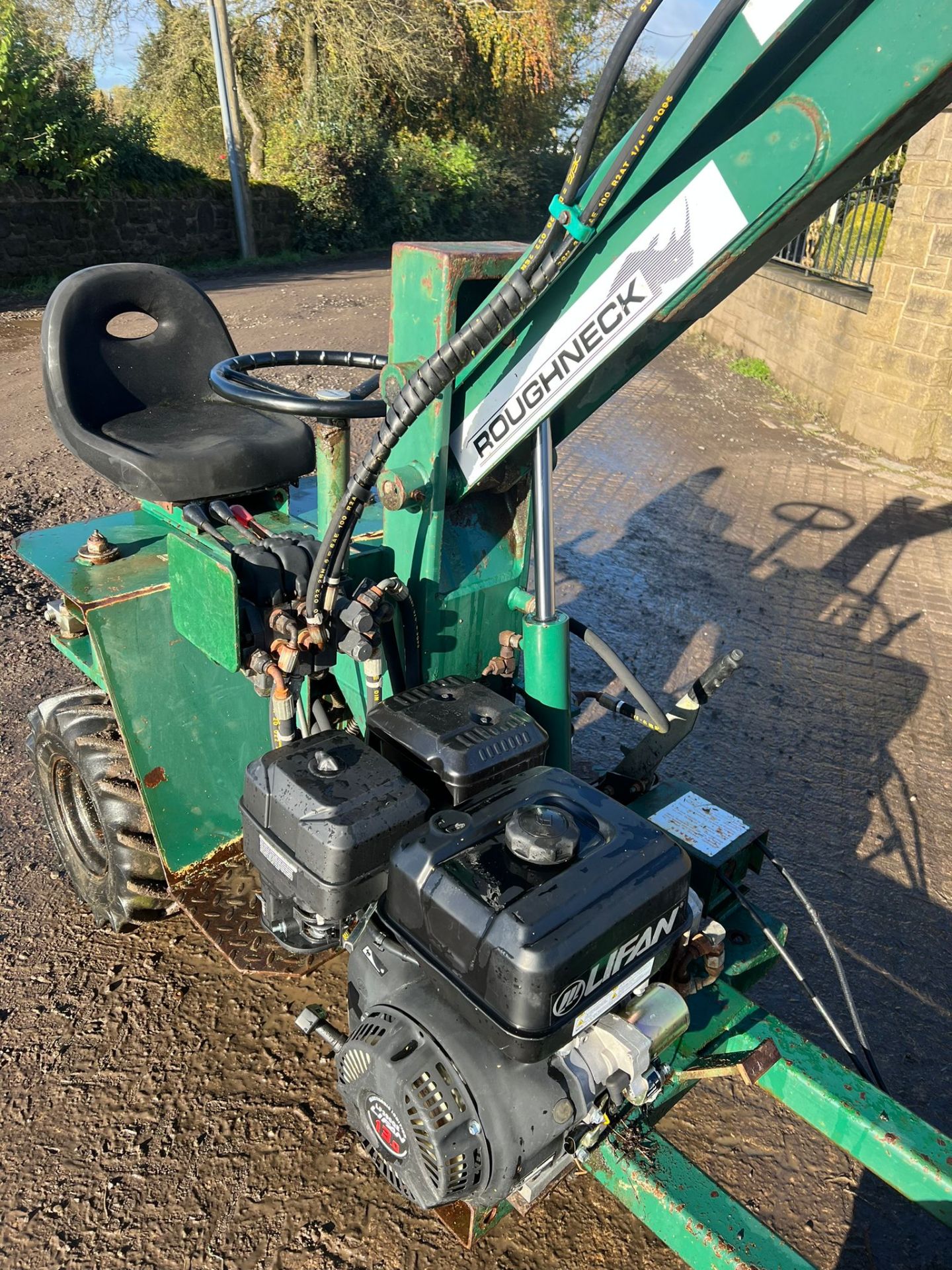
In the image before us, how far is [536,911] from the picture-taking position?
131 centimetres

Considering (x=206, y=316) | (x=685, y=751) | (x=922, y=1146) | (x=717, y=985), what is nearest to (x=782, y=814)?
(x=685, y=751)

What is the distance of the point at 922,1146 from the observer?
1.54 m

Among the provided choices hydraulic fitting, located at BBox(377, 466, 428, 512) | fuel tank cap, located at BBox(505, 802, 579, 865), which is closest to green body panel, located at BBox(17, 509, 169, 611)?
hydraulic fitting, located at BBox(377, 466, 428, 512)

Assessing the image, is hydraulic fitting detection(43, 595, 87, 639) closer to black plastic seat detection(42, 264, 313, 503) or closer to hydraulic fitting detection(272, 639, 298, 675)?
Result: black plastic seat detection(42, 264, 313, 503)

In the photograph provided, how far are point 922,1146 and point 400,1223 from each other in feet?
3.62

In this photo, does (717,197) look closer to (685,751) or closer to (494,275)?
(494,275)

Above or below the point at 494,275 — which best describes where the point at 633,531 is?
below

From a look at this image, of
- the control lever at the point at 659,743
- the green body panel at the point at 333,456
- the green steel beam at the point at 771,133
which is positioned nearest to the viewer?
the green steel beam at the point at 771,133

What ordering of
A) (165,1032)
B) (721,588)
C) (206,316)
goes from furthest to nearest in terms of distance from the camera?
(721,588) < (206,316) < (165,1032)

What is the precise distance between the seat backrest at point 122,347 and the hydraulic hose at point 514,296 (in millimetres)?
1217

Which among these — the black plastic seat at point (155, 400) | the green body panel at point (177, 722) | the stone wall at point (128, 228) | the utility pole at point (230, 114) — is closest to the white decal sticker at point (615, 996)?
the green body panel at point (177, 722)

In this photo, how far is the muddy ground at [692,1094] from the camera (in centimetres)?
196

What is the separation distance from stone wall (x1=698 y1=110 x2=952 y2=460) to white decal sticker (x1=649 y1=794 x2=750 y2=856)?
571 cm

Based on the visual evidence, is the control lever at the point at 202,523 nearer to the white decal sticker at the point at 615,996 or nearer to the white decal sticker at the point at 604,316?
the white decal sticker at the point at 604,316
